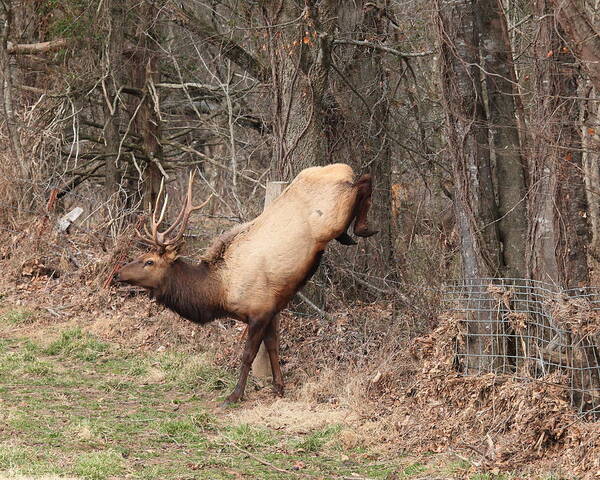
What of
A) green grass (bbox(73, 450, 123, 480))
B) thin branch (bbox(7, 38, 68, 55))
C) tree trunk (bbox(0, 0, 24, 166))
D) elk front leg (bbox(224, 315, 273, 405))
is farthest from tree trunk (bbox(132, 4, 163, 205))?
green grass (bbox(73, 450, 123, 480))

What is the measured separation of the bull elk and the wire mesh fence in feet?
5.28

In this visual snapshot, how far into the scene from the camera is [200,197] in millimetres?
18766

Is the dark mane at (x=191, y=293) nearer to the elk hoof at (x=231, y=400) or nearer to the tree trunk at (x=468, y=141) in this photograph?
the elk hoof at (x=231, y=400)

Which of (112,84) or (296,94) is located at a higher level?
(112,84)

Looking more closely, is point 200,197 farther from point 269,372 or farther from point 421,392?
point 421,392

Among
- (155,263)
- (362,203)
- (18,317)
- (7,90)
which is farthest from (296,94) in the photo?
(7,90)

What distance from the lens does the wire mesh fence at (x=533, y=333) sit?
6.94m

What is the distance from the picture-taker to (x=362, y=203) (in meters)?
9.20

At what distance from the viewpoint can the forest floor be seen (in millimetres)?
6910

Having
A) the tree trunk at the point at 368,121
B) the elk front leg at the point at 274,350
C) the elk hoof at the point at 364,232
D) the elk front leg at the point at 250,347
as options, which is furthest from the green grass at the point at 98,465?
the tree trunk at the point at 368,121

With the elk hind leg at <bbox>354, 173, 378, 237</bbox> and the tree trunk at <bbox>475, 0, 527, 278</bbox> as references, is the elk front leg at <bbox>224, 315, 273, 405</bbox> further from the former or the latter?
the tree trunk at <bbox>475, 0, 527, 278</bbox>

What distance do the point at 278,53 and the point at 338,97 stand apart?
57.0 inches

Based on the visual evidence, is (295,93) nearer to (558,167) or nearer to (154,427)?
(558,167)

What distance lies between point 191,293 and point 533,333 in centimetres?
386
